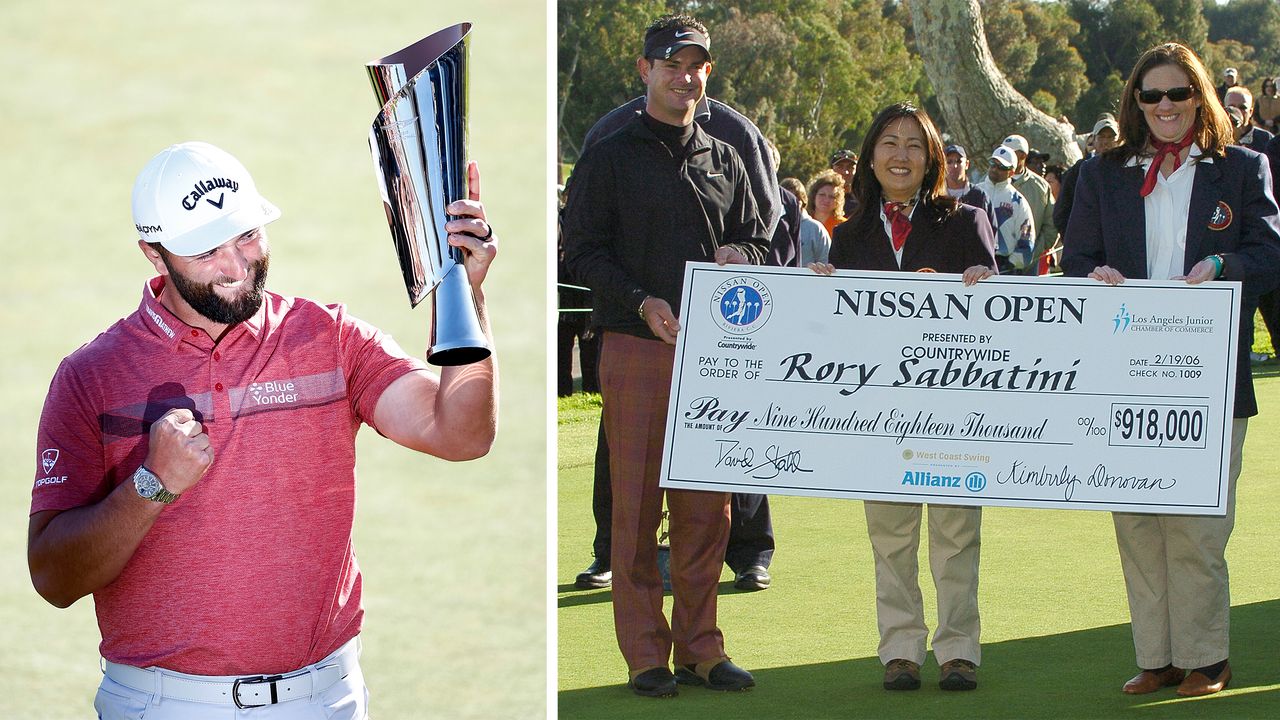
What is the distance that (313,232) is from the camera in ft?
58.6

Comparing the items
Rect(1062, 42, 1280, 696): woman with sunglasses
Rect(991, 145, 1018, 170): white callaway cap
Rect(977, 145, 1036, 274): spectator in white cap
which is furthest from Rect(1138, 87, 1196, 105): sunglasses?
Rect(991, 145, 1018, 170): white callaway cap

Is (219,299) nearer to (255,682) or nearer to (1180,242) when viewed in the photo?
(255,682)

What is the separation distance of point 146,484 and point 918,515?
8.99 feet

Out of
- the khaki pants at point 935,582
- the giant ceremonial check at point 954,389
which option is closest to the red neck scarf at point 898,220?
the giant ceremonial check at point 954,389

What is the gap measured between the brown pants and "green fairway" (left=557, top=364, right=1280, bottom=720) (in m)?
0.18

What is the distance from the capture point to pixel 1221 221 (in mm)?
4566

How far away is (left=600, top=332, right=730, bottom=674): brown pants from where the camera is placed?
16.0ft

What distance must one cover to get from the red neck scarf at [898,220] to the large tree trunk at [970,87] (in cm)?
1620

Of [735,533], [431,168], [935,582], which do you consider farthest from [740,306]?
[431,168]

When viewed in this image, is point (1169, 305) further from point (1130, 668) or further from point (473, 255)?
point (473, 255)

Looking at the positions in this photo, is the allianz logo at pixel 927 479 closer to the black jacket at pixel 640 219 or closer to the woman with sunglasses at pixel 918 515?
the woman with sunglasses at pixel 918 515

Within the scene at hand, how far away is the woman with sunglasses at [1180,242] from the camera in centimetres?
457

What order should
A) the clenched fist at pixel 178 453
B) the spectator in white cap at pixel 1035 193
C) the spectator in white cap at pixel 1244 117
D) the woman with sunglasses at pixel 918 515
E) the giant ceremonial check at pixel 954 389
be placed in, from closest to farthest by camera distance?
1. the clenched fist at pixel 178 453
2. the giant ceremonial check at pixel 954 389
3. the woman with sunglasses at pixel 918 515
4. the spectator in white cap at pixel 1244 117
5. the spectator in white cap at pixel 1035 193

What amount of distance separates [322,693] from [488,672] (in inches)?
225
